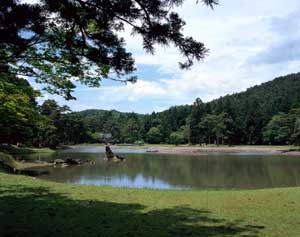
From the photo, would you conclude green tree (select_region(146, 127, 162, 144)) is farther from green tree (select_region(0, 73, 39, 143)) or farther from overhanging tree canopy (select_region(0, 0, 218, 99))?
overhanging tree canopy (select_region(0, 0, 218, 99))

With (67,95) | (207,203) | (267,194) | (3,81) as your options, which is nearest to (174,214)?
(207,203)

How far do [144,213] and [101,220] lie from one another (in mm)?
1137

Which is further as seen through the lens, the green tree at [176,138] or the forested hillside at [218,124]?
the green tree at [176,138]

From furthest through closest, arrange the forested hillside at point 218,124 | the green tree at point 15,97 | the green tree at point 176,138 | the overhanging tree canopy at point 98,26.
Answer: the green tree at point 176,138
the forested hillside at point 218,124
the green tree at point 15,97
the overhanging tree canopy at point 98,26

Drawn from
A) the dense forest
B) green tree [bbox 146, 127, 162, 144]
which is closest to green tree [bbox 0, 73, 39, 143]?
the dense forest

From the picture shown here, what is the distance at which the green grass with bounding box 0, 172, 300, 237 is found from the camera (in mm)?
6238

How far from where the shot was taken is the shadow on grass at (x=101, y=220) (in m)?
6.11

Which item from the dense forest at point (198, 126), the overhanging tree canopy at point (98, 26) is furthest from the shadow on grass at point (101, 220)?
the dense forest at point (198, 126)

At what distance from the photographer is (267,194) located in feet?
35.1

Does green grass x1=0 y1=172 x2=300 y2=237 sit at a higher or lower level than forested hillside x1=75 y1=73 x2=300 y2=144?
lower

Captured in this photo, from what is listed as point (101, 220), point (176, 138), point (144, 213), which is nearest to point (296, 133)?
point (176, 138)

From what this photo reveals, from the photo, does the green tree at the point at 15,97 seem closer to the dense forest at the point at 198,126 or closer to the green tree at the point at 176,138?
the dense forest at the point at 198,126

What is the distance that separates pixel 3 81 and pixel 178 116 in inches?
3787

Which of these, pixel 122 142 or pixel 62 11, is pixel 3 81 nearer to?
pixel 62 11
